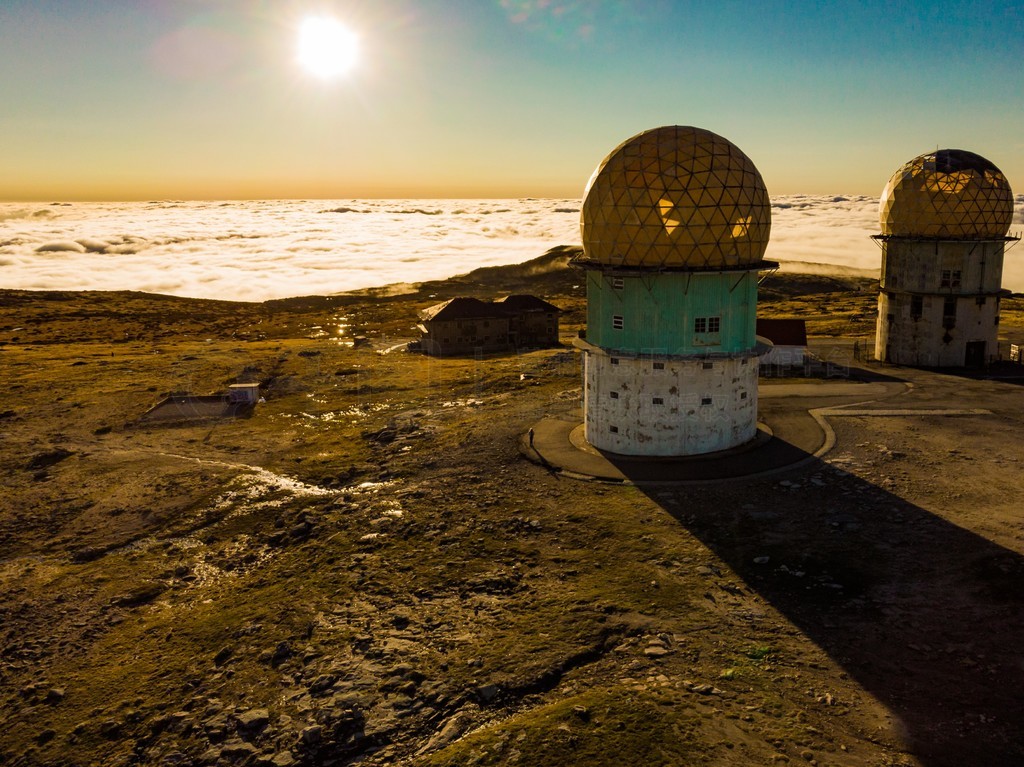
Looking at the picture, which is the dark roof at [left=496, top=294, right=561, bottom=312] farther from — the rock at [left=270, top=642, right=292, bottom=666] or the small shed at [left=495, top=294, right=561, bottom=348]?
the rock at [left=270, top=642, right=292, bottom=666]

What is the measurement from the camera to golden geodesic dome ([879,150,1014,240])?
36156 millimetres

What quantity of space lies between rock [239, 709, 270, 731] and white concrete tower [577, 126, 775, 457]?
15783mm

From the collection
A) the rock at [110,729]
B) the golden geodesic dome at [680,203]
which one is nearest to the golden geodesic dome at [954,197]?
the golden geodesic dome at [680,203]

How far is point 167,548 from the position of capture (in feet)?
71.9

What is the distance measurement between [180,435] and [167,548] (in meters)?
13.4

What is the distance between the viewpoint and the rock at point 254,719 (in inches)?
530

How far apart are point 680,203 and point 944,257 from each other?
73.6 ft

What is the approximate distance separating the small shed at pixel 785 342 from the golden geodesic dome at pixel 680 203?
16.5 m

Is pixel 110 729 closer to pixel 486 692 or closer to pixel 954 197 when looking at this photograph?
pixel 486 692

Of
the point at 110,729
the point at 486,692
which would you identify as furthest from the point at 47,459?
the point at 486,692

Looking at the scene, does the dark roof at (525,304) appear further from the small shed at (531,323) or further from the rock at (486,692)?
the rock at (486,692)

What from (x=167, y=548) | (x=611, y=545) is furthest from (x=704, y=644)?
(x=167, y=548)

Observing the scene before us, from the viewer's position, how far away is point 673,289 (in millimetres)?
24625

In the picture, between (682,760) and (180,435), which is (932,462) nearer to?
(682,760)
